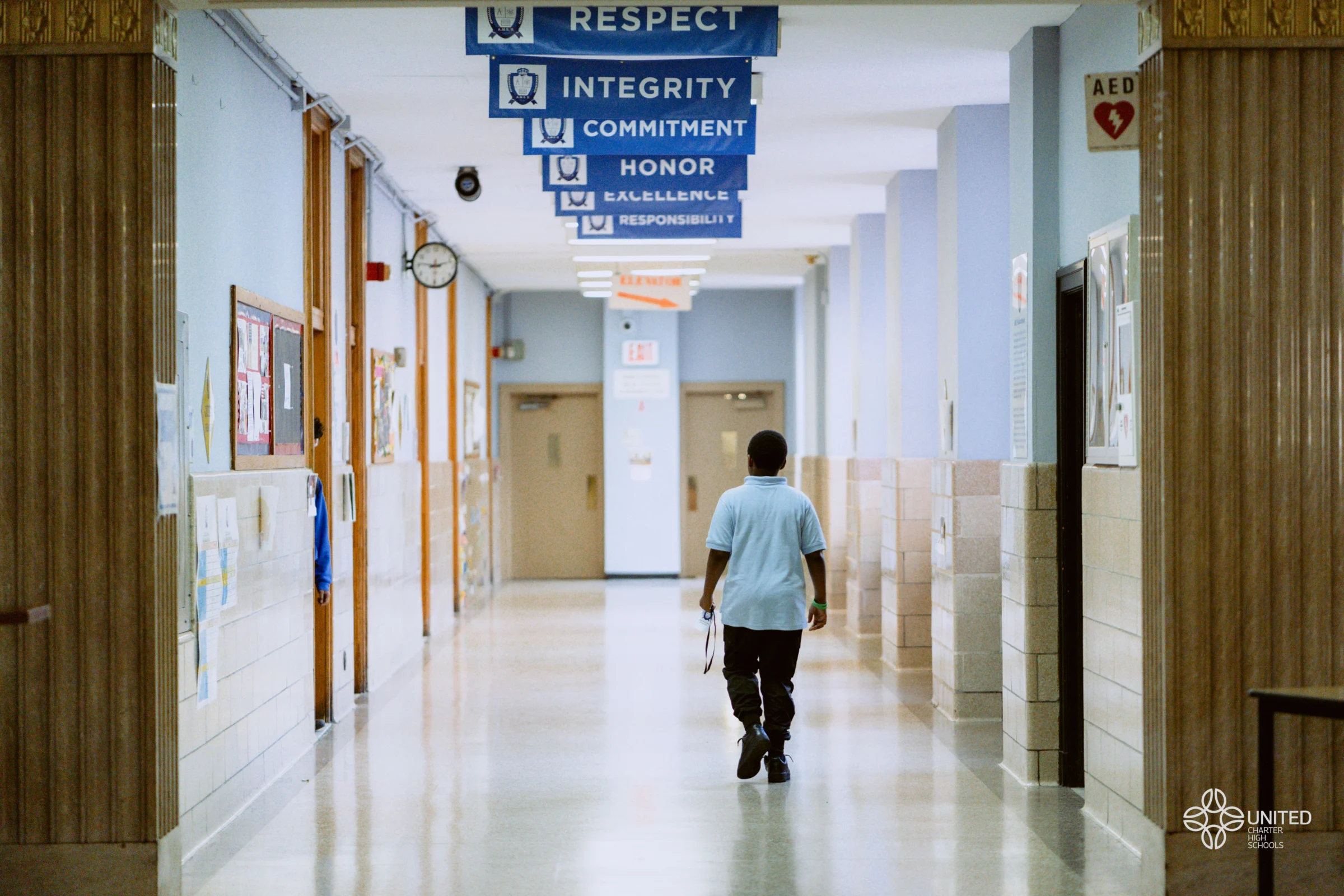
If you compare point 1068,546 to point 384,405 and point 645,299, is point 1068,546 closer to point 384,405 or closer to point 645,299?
point 384,405

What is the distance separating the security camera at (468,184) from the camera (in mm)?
8797

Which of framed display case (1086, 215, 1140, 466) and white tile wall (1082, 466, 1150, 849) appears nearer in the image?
white tile wall (1082, 466, 1150, 849)

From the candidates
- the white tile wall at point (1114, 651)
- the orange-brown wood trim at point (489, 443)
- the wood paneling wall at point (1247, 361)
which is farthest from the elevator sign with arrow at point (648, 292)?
the wood paneling wall at point (1247, 361)

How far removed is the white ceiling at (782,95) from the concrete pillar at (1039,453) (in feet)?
1.21

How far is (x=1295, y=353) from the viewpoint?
4.15 meters

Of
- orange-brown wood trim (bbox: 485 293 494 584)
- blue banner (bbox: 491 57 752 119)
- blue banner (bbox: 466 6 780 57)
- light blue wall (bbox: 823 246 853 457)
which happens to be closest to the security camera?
blue banner (bbox: 491 57 752 119)

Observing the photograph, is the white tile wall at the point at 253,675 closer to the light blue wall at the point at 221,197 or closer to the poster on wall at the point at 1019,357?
the light blue wall at the point at 221,197

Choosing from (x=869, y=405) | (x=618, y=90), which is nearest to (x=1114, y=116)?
(x=618, y=90)

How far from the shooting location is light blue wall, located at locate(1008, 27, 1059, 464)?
578 centimetres

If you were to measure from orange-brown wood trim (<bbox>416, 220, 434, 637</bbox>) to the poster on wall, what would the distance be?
5464 mm

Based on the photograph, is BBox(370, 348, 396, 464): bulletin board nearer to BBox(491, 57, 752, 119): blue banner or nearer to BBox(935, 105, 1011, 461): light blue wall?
BBox(491, 57, 752, 119): blue banner

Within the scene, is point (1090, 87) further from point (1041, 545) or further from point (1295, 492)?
point (1041, 545)

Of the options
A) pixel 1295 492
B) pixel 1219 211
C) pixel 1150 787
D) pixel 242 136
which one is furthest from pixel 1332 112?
pixel 242 136

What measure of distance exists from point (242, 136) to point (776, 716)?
128 inches
